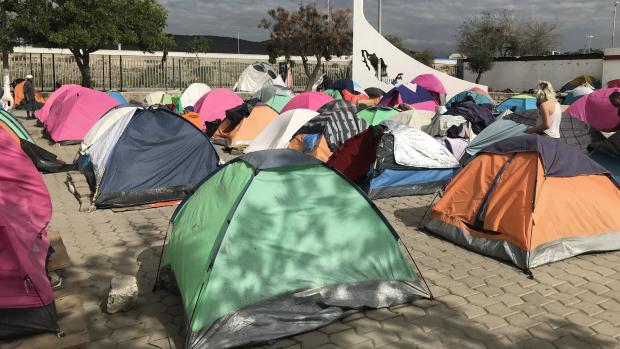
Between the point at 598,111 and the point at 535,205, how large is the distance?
10551 mm

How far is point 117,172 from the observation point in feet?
25.7

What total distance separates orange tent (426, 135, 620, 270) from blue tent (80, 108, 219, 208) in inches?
158

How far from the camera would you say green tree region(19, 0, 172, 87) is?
19.8 metres

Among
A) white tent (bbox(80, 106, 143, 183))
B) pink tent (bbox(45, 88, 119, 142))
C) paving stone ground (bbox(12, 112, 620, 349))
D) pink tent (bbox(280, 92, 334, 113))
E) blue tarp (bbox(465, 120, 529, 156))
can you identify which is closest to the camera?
paving stone ground (bbox(12, 112, 620, 349))

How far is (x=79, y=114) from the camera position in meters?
13.7

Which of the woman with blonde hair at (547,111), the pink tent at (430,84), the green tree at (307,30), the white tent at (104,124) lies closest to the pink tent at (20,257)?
the white tent at (104,124)

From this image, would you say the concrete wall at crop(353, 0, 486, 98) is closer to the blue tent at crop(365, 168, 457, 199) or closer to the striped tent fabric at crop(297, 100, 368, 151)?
the striped tent fabric at crop(297, 100, 368, 151)

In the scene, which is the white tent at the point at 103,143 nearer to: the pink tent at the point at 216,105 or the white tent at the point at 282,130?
the white tent at the point at 282,130

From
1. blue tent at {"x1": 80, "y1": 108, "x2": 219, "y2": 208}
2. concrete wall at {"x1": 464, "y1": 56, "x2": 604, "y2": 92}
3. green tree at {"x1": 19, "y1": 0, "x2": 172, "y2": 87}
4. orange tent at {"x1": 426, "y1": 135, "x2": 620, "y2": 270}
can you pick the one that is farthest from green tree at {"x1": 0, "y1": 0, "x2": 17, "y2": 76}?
concrete wall at {"x1": 464, "y1": 56, "x2": 604, "y2": 92}

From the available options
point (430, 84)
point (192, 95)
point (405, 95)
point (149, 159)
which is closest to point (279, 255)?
point (149, 159)

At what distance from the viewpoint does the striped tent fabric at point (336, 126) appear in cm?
965

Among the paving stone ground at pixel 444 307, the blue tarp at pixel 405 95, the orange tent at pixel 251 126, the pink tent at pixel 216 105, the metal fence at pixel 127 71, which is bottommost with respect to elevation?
the paving stone ground at pixel 444 307

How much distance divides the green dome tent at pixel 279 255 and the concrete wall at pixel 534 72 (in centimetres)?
3408

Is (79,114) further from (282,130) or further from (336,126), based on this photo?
(336,126)
